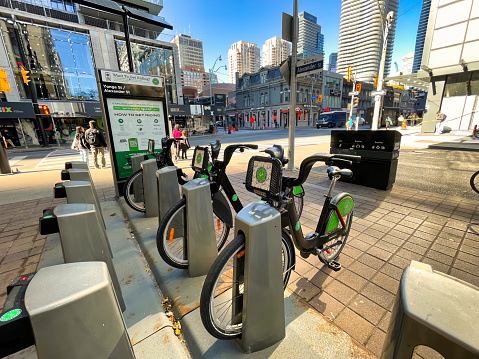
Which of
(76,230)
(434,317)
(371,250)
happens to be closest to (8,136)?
(76,230)

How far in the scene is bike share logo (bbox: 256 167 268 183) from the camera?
1.92 m

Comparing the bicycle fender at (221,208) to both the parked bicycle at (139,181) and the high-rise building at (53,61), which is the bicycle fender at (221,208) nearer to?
the parked bicycle at (139,181)

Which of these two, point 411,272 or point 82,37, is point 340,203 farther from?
point 82,37

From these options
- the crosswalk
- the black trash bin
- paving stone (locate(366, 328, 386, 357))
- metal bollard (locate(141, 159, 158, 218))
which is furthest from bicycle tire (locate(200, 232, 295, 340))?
the crosswalk

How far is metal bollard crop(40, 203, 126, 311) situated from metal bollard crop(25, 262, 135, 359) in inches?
35.5

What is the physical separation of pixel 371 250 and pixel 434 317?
8.44 ft

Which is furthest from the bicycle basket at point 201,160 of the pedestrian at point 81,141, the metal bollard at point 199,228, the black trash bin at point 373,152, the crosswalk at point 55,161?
the crosswalk at point 55,161

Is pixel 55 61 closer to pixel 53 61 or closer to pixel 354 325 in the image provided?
pixel 53 61

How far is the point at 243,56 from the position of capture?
77250 mm

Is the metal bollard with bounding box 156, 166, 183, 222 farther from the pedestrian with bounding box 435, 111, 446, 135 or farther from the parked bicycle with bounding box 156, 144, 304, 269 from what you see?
the pedestrian with bounding box 435, 111, 446, 135

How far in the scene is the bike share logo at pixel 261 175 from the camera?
1.92 meters

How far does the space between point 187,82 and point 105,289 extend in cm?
9997

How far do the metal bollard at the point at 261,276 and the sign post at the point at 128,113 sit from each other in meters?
4.42

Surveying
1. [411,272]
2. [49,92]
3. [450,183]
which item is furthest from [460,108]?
[49,92]
